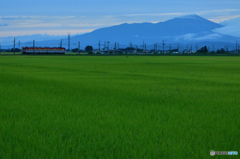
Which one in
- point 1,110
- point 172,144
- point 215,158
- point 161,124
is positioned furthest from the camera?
point 1,110

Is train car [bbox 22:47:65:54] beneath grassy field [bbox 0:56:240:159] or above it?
above

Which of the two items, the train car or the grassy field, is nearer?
the grassy field

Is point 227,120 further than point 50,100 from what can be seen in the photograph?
No

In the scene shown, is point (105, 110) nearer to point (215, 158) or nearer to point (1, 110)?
point (1, 110)

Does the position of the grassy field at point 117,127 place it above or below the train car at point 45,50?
below

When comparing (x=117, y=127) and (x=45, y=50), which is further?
(x=45, y=50)

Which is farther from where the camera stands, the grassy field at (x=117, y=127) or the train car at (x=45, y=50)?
the train car at (x=45, y=50)

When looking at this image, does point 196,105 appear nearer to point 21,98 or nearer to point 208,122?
point 208,122

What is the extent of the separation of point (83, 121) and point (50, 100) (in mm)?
3736

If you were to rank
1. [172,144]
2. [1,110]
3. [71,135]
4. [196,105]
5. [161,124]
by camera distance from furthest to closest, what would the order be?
[196,105] < [1,110] < [161,124] < [71,135] < [172,144]

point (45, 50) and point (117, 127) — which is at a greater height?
point (45, 50)

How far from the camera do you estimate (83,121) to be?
766 cm

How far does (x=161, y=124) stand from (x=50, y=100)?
500 centimetres

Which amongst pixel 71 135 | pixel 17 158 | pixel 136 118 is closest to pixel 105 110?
pixel 136 118
